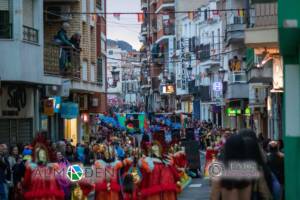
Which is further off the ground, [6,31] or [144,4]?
[144,4]

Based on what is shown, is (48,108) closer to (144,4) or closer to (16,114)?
(16,114)

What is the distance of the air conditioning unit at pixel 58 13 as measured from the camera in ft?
110

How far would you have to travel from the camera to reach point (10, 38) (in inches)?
Answer: 940

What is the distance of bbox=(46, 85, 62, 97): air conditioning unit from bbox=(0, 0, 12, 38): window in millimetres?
5434

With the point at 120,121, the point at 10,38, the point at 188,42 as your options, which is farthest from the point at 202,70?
the point at 10,38

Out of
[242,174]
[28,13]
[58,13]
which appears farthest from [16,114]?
[242,174]

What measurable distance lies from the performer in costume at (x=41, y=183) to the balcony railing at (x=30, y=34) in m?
9.63

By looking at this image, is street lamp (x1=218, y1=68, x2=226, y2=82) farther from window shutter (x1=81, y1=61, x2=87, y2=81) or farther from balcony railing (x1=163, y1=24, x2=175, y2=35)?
balcony railing (x1=163, y1=24, x2=175, y2=35)

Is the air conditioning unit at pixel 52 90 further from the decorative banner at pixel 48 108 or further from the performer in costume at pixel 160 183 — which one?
the performer in costume at pixel 160 183

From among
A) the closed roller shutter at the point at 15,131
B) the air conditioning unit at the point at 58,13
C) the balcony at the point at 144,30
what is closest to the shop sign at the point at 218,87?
the air conditioning unit at the point at 58,13

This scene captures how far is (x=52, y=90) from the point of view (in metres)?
29.4

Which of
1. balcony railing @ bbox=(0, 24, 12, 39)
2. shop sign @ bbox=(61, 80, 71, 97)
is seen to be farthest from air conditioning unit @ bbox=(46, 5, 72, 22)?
balcony railing @ bbox=(0, 24, 12, 39)

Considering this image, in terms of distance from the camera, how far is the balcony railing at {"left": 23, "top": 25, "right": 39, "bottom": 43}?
2492 cm

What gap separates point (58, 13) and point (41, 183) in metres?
19.1
